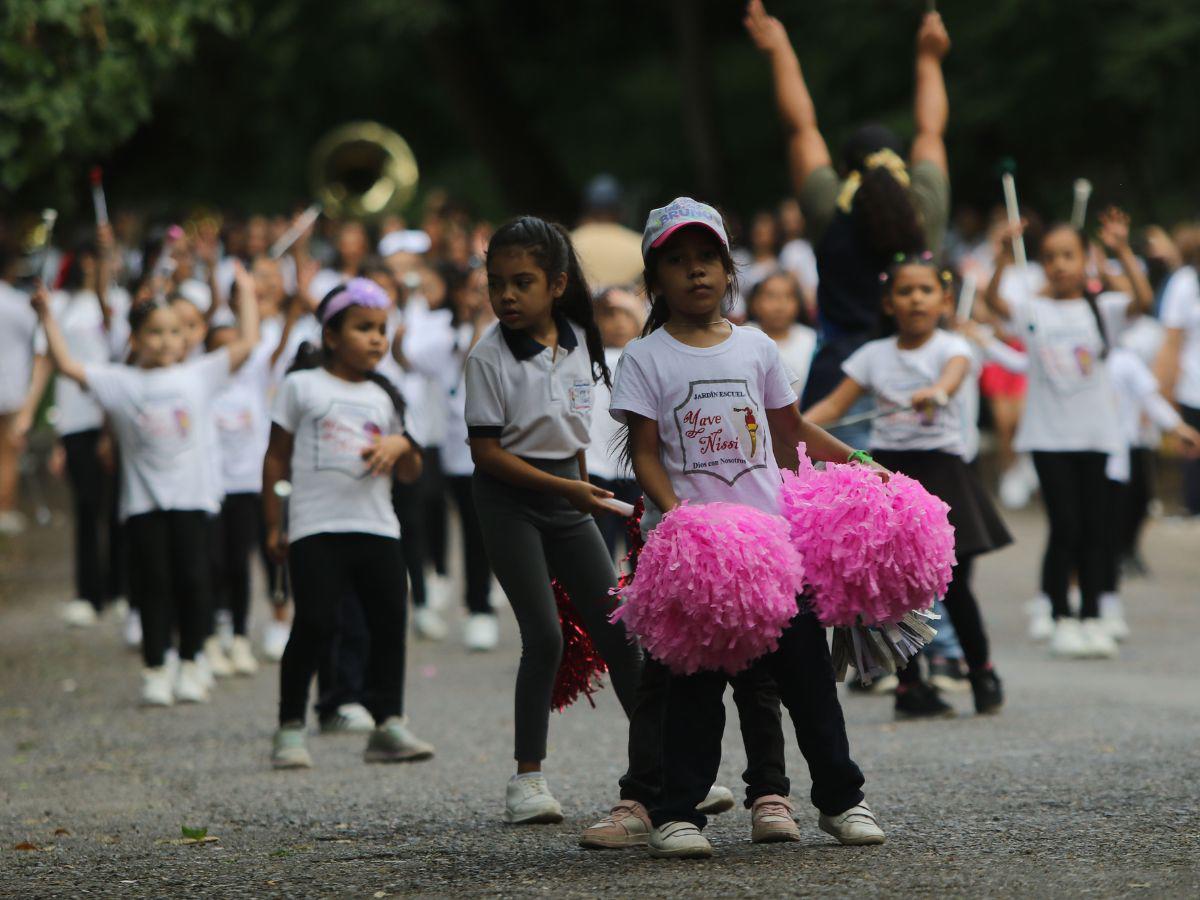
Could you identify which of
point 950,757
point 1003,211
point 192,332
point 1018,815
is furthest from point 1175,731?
point 1003,211

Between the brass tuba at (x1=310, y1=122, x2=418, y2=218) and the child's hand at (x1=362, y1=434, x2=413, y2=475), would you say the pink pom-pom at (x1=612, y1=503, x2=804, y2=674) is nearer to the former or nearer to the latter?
the child's hand at (x1=362, y1=434, x2=413, y2=475)

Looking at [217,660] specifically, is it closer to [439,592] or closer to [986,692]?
[439,592]

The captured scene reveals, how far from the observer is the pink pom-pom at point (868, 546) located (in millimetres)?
5504

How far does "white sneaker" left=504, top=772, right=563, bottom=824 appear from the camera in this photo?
20.3ft

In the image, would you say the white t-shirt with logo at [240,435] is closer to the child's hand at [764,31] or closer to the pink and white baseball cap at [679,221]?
the child's hand at [764,31]

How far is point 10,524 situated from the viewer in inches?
757

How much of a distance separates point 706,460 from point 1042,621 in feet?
18.8

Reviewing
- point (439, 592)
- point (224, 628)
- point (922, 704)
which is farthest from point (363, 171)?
point (922, 704)

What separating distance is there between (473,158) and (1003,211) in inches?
453

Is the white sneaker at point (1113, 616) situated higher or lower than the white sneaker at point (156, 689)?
higher

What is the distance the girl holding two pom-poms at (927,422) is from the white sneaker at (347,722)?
2195 mm

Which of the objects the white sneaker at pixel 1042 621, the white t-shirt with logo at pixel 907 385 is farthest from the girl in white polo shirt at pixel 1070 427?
the white t-shirt with logo at pixel 907 385

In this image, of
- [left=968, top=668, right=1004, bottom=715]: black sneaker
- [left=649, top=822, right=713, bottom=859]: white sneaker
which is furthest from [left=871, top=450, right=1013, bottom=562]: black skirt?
[left=649, top=822, right=713, bottom=859]: white sneaker

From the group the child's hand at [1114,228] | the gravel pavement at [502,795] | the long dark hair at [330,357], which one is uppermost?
the child's hand at [1114,228]
